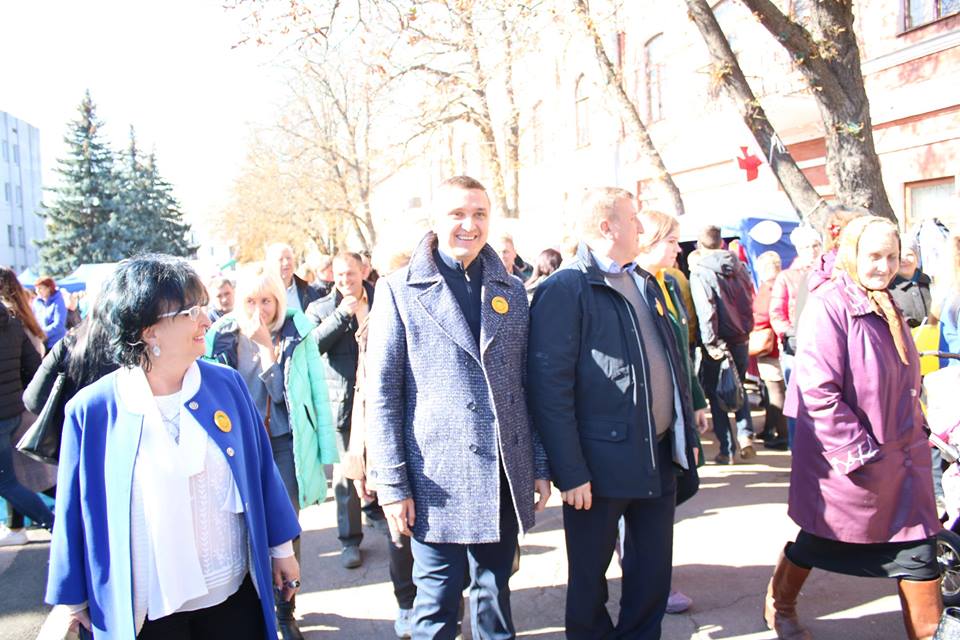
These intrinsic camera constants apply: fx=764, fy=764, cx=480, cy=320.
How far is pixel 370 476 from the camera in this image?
2.88 m

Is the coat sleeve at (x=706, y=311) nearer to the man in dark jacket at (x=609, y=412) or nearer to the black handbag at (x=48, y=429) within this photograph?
the man in dark jacket at (x=609, y=412)

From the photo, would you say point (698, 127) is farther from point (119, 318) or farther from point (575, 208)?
point (119, 318)

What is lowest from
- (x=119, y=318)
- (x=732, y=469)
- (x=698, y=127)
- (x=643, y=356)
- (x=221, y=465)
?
(x=732, y=469)

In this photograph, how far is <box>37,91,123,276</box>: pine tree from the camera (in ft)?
111

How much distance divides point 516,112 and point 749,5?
11313mm

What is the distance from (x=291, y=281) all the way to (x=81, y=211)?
103 feet

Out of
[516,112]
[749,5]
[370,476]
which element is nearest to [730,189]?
[516,112]

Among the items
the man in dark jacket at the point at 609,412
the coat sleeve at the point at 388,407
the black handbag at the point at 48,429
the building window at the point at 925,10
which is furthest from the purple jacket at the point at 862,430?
the building window at the point at 925,10

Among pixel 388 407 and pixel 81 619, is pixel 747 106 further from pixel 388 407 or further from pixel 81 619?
pixel 81 619

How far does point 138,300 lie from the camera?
2244mm

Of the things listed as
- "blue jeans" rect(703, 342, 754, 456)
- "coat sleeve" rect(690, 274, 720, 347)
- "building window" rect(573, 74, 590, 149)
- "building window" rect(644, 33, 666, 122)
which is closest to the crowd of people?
"coat sleeve" rect(690, 274, 720, 347)

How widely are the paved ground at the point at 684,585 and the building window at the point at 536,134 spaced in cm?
2107

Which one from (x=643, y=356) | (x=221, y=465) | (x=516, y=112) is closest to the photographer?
(x=221, y=465)

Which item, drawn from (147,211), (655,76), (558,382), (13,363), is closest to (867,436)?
(558,382)
